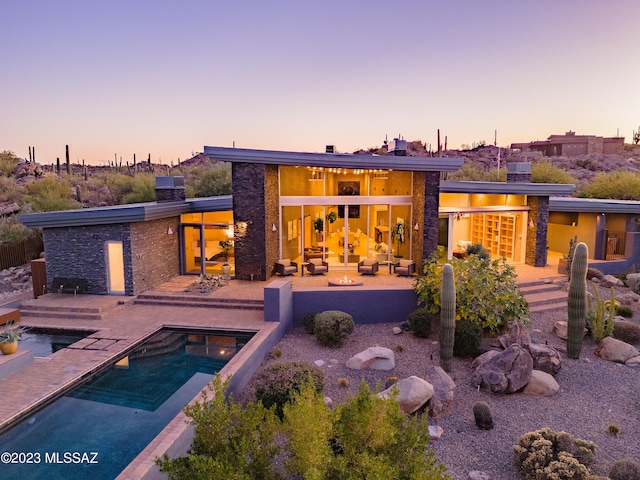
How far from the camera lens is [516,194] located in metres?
19.6

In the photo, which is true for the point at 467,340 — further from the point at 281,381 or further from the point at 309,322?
the point at 281,381

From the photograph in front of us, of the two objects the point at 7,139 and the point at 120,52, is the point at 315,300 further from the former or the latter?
the point at 7,139

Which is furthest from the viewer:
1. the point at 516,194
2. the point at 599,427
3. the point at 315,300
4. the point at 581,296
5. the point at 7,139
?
the point at 7,139

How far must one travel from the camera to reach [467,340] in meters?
11.1

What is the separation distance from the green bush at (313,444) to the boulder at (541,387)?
5.18 m

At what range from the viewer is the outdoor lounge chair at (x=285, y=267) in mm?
17312

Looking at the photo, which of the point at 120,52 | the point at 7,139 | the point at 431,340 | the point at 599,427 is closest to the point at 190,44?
the point at 120,52

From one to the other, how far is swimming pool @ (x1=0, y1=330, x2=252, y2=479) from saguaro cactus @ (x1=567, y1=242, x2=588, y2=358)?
9203 mm

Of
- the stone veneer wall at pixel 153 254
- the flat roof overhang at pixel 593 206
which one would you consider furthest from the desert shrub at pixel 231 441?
the flat roof overhang at pixel 593 206

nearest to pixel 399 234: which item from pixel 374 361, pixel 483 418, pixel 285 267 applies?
pixel 285 267

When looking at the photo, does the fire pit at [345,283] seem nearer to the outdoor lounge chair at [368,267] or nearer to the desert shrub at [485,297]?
the outdoor lounge chair at [368,267]

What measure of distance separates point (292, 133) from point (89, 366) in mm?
32552

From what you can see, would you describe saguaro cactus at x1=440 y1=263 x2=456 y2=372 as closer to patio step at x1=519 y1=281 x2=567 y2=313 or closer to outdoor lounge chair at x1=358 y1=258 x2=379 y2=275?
patio step at x1=519 y1=281 x2=567 y2=313

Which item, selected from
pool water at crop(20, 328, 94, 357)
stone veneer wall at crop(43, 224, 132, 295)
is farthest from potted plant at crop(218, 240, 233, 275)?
pool water at crop(20, 328, 94, 357)
